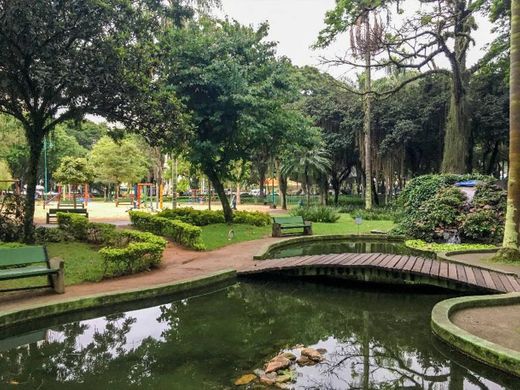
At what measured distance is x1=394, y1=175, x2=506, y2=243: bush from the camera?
13945mm

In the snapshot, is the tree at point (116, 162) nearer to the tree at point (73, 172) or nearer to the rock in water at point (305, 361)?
the tree at point (73, 172)

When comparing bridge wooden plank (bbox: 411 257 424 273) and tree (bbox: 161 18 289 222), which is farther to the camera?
tree (bbox: 161 18 289 222)

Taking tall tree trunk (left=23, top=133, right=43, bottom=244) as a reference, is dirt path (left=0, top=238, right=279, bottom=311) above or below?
below

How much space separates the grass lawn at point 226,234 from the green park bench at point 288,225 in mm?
665

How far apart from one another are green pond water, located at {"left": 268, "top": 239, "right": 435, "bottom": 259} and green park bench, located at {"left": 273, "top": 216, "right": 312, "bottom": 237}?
97cm

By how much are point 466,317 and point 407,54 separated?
1606 centimetres

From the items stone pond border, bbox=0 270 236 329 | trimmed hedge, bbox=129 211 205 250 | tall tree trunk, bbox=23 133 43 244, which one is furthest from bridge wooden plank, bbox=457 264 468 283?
tall tree trunk, bbox=23 133 43 244

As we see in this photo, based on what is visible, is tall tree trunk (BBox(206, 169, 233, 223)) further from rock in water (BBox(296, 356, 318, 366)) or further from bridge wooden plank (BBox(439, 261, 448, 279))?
rock in water (BBox(296, 356, 318, 366))

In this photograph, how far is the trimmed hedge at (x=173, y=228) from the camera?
517 inches

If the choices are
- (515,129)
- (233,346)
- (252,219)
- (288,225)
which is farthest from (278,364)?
(252,219)

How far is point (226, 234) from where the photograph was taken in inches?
643

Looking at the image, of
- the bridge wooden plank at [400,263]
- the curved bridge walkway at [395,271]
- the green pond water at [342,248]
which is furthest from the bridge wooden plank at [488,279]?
the green pond water at [342,248]

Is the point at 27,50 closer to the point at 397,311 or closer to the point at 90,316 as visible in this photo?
the point at 90,316

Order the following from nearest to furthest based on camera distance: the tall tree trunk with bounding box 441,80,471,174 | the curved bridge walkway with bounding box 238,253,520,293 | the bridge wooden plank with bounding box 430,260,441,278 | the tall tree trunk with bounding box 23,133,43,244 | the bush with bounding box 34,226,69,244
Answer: the curved bridge walkway with bounding box 238,253,520,293 < the bridge wooden plank with bounding box 430,260,441,278 < the tall tree trunk with bounding box 23,133,43,244 < the bush with bounding box 34,226,69,244 < the tall tree trunk with bounding box 441,80,471,174
